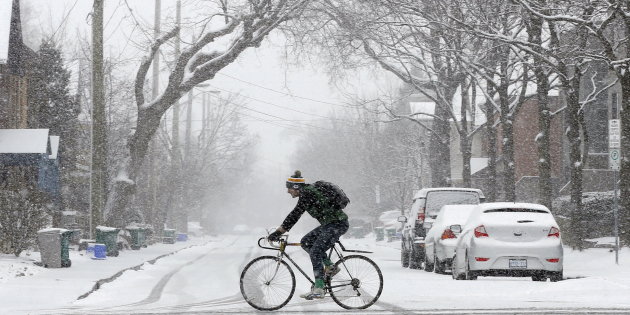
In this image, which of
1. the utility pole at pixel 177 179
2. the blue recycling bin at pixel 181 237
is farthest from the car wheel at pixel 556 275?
the blue recycling bin at pixel 181 237

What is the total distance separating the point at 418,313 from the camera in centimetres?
1180

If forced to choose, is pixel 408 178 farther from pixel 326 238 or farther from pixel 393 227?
pixel 326 238

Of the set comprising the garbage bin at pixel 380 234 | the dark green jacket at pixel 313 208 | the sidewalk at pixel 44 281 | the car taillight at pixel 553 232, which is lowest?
the garbage bin at pixel 380 234

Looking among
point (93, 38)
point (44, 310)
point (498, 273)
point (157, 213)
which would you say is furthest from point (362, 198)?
point (44, 310)

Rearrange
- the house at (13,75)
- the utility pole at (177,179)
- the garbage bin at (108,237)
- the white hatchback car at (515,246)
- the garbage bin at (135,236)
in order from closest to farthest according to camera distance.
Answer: the white hatchback car at (515,246), the garbage bin at (108,237), the house at (13,75), the garbage bin at (135,236), the utility pole at (177,179)

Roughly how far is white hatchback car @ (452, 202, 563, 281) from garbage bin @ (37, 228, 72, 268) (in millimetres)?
8832

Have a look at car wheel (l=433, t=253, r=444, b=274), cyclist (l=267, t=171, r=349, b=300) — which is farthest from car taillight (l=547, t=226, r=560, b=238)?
cyclist (l=267, t=171, r=349, b=300)

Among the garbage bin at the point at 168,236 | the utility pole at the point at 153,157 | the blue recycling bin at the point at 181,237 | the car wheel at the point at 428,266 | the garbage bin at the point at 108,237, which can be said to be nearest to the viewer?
the car wheel at the point at 428,266

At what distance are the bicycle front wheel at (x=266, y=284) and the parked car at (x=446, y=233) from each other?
30.0 feet

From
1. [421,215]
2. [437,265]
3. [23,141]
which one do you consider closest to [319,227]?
[437,265]

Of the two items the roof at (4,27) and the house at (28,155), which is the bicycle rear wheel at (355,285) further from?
the roof at (4,27)

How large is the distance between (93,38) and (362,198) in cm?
6417

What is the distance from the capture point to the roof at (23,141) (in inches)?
1300

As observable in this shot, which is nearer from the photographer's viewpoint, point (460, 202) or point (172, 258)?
point (460, 202)
